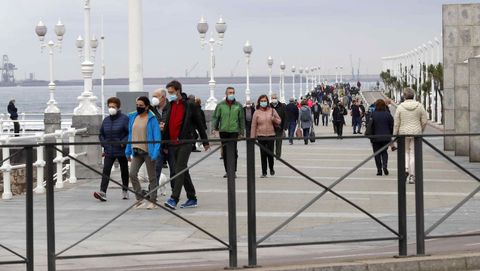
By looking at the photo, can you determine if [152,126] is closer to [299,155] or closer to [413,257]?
[299,155]

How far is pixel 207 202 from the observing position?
1180 cm

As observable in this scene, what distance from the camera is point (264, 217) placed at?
37.4 feet

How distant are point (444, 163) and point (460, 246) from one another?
895 mm

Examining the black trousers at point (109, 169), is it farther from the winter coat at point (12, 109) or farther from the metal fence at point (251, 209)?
the winter coat at point (12, 109)

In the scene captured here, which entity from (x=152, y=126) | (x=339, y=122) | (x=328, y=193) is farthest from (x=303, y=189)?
(x=339, y=122)

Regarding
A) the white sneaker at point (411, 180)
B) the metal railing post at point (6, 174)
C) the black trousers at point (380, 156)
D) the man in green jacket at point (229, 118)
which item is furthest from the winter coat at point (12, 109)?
the white sneaker at point (411, 180)

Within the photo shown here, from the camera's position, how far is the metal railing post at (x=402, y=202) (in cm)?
1168

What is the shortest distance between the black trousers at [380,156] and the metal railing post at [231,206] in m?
1.47

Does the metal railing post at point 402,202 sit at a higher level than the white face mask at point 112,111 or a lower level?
lower

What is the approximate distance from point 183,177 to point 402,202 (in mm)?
2174

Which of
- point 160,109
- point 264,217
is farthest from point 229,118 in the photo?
point 264,217

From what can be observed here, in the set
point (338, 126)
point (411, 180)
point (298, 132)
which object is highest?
point (411, 180)

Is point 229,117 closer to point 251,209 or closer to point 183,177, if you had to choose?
point 183,177

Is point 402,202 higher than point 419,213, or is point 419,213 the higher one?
point 402,202
